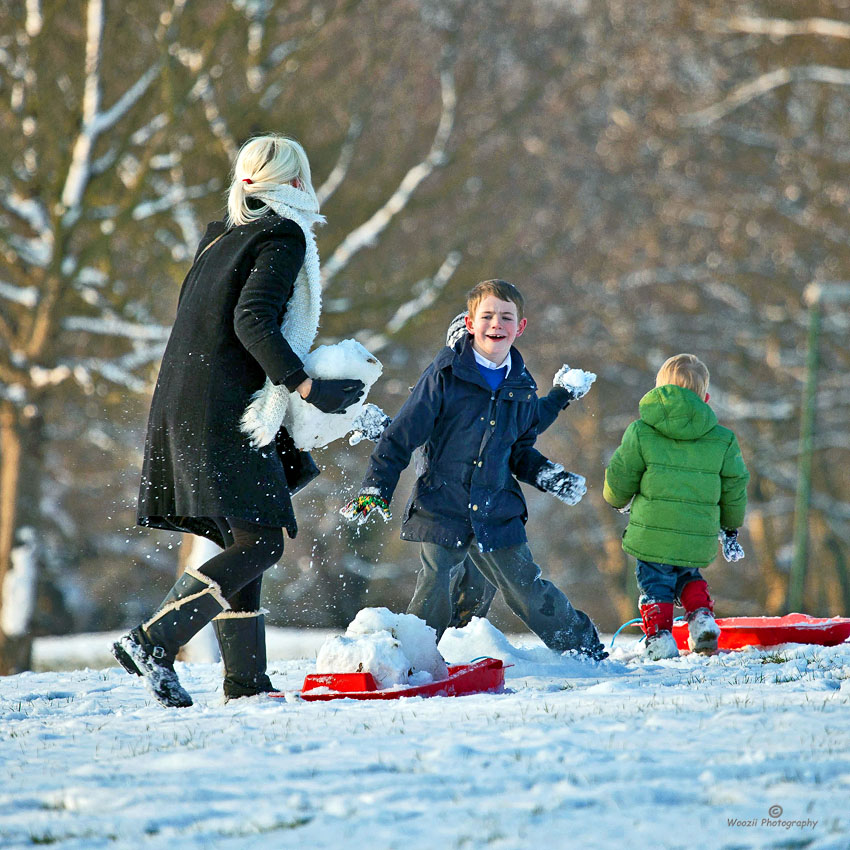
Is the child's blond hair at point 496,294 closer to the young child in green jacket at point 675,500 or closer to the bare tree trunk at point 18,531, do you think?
the young child in green jacket at point 675,500

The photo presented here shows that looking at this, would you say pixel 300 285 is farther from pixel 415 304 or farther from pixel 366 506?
pixel 415 304

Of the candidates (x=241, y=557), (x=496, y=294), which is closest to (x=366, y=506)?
(x=241, y=557)

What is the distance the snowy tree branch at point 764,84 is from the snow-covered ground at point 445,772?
16.3 metres

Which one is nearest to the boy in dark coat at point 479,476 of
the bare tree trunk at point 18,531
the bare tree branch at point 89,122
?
the bare tree branch at point 89,122

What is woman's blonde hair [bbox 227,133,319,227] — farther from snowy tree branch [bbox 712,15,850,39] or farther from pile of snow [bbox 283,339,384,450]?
snowy tree branch [bbox 712,15,850,39]

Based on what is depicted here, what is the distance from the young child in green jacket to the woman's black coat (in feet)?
6.92

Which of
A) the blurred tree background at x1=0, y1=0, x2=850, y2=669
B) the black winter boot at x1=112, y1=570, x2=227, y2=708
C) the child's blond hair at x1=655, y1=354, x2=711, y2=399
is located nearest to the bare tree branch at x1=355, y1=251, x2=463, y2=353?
the blurred tree background at x1=0, y1=0, x2=850, y2=669

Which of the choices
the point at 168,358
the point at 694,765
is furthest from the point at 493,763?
the point at 168,358

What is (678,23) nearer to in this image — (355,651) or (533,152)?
(533,152)

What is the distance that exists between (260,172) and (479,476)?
1592mm

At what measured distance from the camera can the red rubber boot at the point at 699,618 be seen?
5934mm

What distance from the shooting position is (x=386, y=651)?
4680mm

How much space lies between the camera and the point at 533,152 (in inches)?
782

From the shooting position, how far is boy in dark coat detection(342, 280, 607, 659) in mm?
5316
